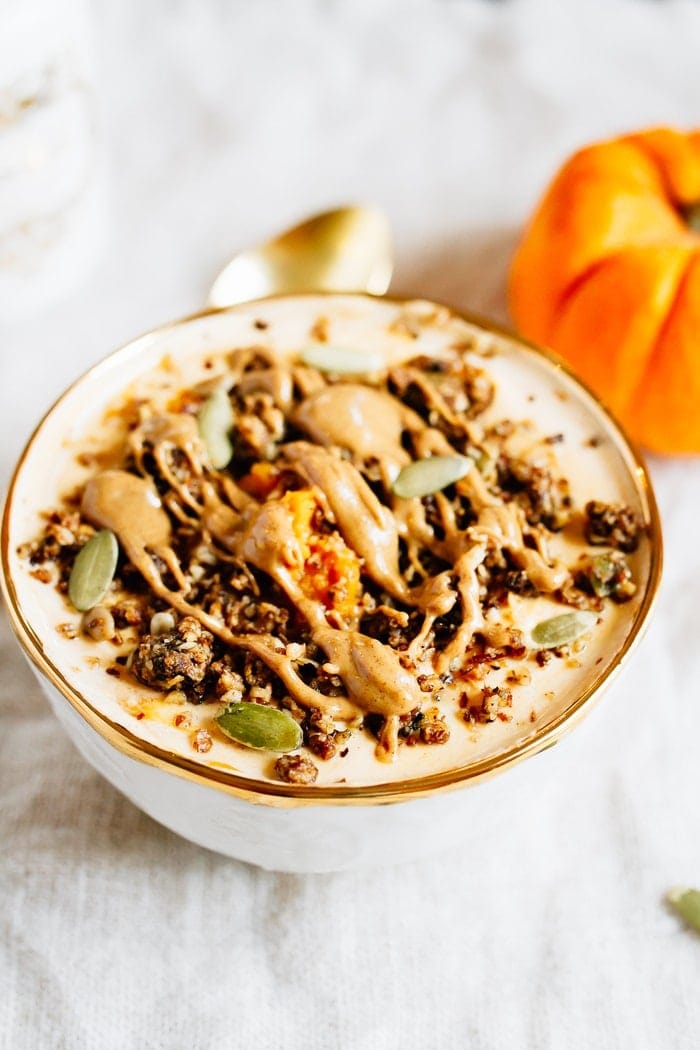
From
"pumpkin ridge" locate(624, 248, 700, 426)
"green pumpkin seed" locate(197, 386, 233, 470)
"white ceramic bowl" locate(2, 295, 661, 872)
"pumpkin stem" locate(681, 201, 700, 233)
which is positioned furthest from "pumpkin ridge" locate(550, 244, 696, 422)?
"green pumpkin seed" locate(197, 386, 233, 470)

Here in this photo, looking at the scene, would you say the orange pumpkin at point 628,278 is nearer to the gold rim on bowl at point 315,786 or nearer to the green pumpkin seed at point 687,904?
the gold rim on bowl at point 315,786

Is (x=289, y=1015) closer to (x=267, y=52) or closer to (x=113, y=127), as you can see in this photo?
(x=113, y=127)

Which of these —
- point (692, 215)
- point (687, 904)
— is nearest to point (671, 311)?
point (692, 215)

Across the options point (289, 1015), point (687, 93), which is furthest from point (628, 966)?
point (687, 93)

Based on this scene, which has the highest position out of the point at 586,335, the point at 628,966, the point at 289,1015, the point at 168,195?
the point at 168,195

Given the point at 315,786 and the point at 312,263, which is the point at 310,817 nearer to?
the point at 315,786

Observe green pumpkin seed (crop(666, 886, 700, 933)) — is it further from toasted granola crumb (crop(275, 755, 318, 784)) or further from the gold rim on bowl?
toasted granola crumb (crop(275, 755, 318, 784))
